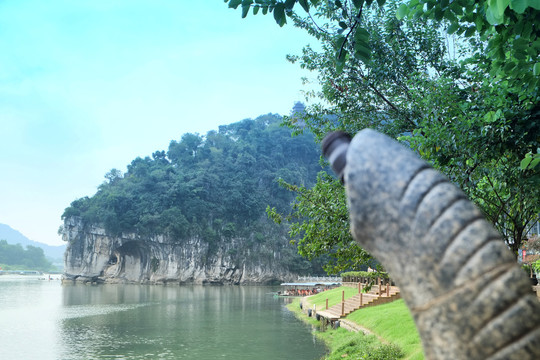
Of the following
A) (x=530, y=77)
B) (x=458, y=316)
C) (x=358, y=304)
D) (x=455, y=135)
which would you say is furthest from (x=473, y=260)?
(x=358, y=304)

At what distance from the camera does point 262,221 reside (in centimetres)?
6969

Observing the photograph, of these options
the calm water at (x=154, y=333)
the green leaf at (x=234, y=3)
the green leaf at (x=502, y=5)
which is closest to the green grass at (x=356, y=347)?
the calm water at (x=154, y=333)

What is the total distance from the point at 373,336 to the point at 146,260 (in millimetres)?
54550

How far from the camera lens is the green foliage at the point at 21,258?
105 m

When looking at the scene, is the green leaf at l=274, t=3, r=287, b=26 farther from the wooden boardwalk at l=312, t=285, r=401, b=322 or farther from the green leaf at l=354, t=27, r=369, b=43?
the wooden boardwalk at l=312, t=285, r=401, b=322

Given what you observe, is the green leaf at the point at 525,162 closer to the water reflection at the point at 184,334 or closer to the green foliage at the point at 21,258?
the water reflection at the point at 184,334

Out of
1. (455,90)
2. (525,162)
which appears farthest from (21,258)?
(525,162)

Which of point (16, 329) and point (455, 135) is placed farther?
point (16, 329)

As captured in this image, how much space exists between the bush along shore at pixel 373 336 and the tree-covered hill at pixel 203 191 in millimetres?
45674

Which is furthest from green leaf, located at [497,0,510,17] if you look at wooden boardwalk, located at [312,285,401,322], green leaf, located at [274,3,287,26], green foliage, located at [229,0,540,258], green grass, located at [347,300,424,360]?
wooden boardwalk, located at [312,285,401,322]

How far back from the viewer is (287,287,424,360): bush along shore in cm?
963

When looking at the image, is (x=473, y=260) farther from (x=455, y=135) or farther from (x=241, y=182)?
(x=241, y=182)

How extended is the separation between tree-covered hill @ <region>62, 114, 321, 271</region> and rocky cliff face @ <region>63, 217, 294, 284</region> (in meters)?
1.24

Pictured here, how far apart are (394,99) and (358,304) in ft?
41.6
